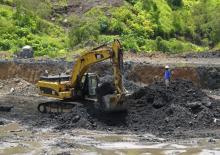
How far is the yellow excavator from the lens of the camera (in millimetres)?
23656

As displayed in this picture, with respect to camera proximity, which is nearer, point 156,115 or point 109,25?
point 156,115

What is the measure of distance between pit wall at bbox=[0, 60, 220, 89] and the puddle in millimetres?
12018

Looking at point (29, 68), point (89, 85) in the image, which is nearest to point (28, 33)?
point (29, 68)

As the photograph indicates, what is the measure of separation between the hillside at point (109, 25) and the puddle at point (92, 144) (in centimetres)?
2078

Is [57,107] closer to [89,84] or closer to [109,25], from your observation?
[89,84]

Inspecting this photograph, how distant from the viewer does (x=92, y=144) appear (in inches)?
836

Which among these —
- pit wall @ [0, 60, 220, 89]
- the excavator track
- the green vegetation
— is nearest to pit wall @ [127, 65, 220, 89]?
pit wall @ [0, 60, 220, 89]

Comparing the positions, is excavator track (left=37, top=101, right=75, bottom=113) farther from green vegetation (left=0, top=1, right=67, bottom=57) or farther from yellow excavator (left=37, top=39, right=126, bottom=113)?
green vegetation (left=0, top=1, right=67, bottom=57)

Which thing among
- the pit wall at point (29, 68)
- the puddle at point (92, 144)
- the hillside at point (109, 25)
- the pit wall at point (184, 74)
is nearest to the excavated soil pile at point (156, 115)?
the puddle at point (92, 144)

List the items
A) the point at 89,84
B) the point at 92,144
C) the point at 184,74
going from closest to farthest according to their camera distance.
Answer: the point at 92,144 < the point at 89,84 < the point at 184,74

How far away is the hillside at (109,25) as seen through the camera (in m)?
47.1

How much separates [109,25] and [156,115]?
2725 centimetres

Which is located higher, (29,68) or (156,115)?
(29,68)

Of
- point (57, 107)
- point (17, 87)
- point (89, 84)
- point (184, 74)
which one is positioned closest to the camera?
point (89, 84)
